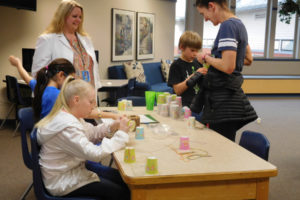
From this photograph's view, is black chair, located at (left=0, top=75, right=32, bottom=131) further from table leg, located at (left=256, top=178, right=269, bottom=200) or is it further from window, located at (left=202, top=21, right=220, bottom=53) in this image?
window, located at (left=202, top=21, right=220, bottom=53)

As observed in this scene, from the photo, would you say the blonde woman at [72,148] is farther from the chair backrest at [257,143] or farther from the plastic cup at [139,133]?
the chair backrest at [257,143]

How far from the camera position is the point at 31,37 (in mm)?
5898

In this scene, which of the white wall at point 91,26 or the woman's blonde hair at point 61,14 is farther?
the white wall at point 91,26

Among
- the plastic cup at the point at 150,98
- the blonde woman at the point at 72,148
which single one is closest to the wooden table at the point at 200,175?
the blonde woman at the point at 72,148

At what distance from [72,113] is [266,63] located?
30.8 feet

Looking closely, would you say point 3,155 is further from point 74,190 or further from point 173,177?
point 173,177

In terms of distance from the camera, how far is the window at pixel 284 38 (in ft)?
35.8

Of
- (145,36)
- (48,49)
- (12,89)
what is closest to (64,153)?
(48,49)

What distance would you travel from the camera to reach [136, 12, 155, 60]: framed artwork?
8133 millimetres

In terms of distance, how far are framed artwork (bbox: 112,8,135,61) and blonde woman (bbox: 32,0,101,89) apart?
415 cm

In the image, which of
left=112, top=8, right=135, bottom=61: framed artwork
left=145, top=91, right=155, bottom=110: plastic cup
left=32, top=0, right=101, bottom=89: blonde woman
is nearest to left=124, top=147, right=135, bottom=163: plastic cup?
left=32, top=0, right=101, bottom=89: blonde woman

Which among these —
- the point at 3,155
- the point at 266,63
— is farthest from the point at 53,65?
the point at 266,63

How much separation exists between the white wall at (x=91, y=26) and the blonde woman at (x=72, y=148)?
406 cm

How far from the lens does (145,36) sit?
8.35 m
